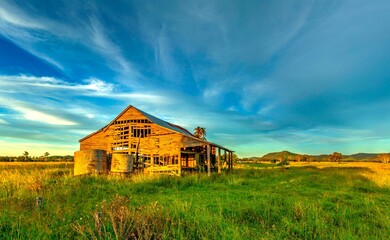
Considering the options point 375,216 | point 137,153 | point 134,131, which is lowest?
point 375,216

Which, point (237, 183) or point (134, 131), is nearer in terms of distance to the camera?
point (237, 183)

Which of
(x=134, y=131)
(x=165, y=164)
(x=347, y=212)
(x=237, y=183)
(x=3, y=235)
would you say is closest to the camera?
(x=3, y=235)

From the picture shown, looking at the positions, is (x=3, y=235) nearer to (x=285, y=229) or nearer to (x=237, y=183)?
(x=285, y=229)

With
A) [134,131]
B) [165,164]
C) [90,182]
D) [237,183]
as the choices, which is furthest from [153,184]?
[134,131]

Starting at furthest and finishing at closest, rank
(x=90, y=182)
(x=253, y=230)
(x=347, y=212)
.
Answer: (x=90, y=182) < (x=347, y=212) < (x=253, y=230)

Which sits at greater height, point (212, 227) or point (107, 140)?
point (107, 140)

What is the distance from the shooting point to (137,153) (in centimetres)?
2439

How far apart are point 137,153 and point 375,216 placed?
66.6 feet

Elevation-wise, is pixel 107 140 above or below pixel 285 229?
above

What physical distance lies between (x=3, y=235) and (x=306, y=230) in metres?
7.02

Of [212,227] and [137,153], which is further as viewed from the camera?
[137,153]

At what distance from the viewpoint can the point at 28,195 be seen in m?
10.2

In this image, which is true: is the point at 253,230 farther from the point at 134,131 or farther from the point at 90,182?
the point at 134,131

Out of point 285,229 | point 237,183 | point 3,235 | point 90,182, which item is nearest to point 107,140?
point 90,182
